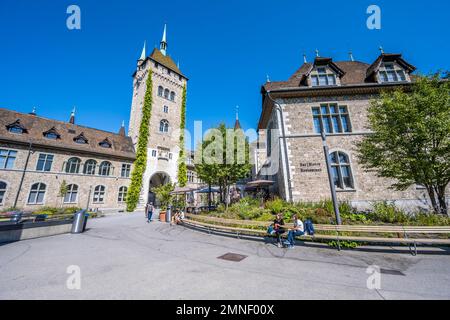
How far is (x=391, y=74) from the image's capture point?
13.9m

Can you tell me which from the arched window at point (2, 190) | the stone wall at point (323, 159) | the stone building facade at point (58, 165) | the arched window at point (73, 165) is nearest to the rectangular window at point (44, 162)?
the stone building facade at point (58, 165)

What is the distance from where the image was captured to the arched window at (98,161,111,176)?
23344mm

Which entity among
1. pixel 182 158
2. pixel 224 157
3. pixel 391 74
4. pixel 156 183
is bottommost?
pixel 156 183

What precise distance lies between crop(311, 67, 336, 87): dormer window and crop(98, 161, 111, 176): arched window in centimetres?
2573

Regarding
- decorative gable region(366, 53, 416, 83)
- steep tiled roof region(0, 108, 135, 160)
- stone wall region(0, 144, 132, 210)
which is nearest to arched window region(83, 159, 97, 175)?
stone wall region(0, 144, 132, 210)

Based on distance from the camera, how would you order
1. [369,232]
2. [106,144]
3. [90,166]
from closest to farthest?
[369,232] < [90,166] < [106,144]

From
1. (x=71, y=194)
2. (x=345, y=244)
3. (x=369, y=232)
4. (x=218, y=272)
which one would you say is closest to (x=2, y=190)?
(x=71, y=194)

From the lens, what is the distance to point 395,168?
8.79 metres

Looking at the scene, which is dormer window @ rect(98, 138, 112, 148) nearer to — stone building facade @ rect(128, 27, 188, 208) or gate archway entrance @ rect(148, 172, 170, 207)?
stone building facade @ rect(128, 27, 188, 208)

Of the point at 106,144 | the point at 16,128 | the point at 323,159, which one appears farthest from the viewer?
the point at 106,144

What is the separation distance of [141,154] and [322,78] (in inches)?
937

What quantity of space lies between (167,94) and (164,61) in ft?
22.0

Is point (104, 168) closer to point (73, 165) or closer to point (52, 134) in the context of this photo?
point (73, 165)
